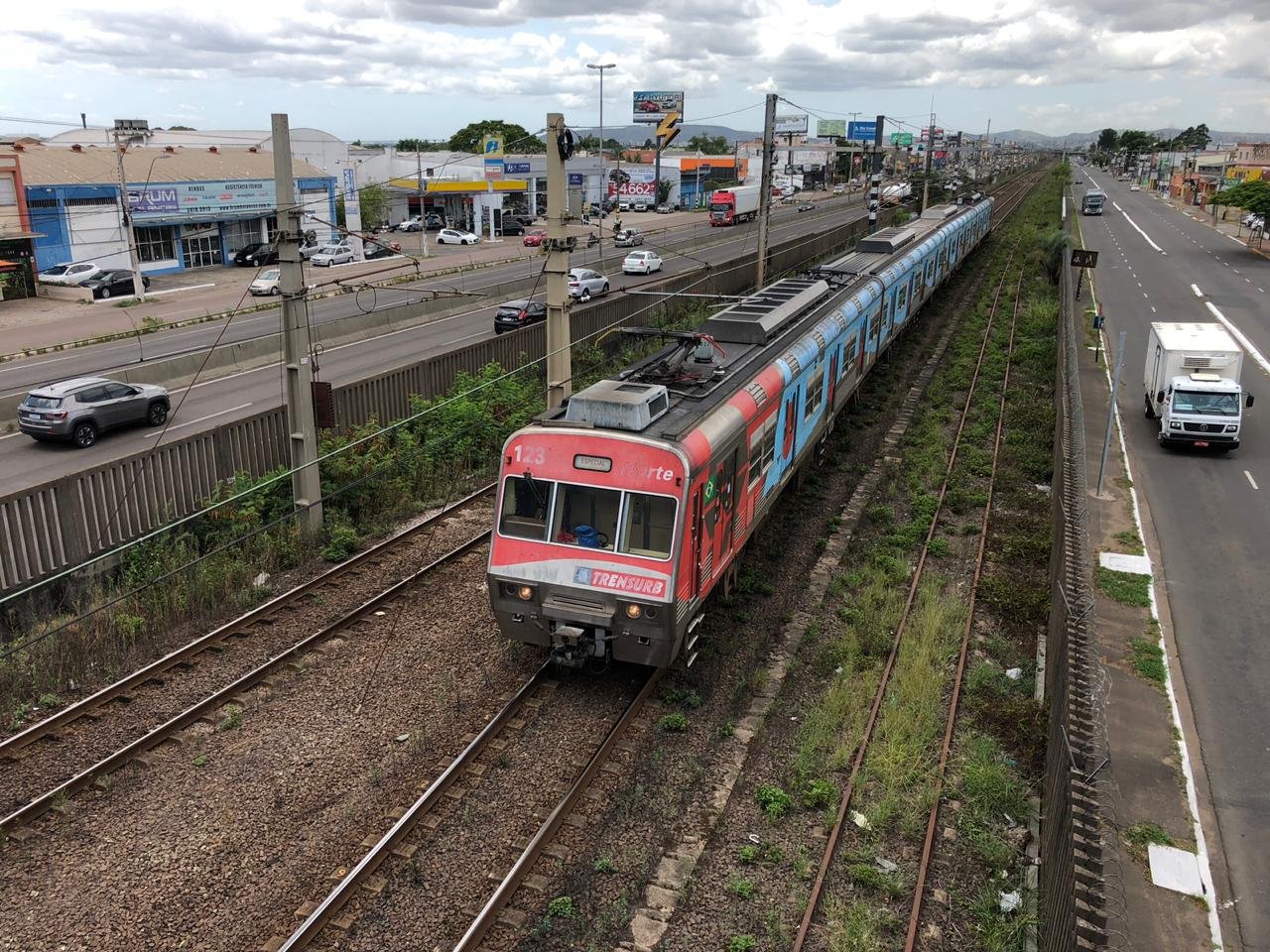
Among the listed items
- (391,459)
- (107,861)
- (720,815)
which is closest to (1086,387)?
(391,459)

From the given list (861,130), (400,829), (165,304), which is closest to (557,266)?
(400,829)

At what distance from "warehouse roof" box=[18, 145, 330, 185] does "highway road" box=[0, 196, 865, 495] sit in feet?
30.8

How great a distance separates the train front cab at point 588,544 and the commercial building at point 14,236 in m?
41.9

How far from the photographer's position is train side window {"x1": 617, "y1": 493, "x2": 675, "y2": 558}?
10.5m

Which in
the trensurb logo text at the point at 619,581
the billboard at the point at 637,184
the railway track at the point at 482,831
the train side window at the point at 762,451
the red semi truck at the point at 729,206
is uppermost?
the billboard at the point at 637,184

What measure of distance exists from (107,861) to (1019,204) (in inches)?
4060

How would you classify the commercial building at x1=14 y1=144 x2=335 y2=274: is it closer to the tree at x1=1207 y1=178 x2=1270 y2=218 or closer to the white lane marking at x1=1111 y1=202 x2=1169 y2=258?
the tree at x1=1207 y1=178 x2=1270 y2=218

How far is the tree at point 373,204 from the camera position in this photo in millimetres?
66312

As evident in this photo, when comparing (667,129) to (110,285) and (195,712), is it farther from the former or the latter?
(195,712)

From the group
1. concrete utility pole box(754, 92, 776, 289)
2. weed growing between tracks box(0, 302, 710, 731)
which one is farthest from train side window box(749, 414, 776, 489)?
concrete utility pole box(754, 92, 776, 289)

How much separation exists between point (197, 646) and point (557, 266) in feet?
27.8

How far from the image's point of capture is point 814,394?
57.5 ft

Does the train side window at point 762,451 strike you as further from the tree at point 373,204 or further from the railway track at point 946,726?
the tree at point 373,204

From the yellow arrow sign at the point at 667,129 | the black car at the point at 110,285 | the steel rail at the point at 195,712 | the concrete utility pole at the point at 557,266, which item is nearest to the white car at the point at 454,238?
the yellow arrow sign at the point at 667,129
